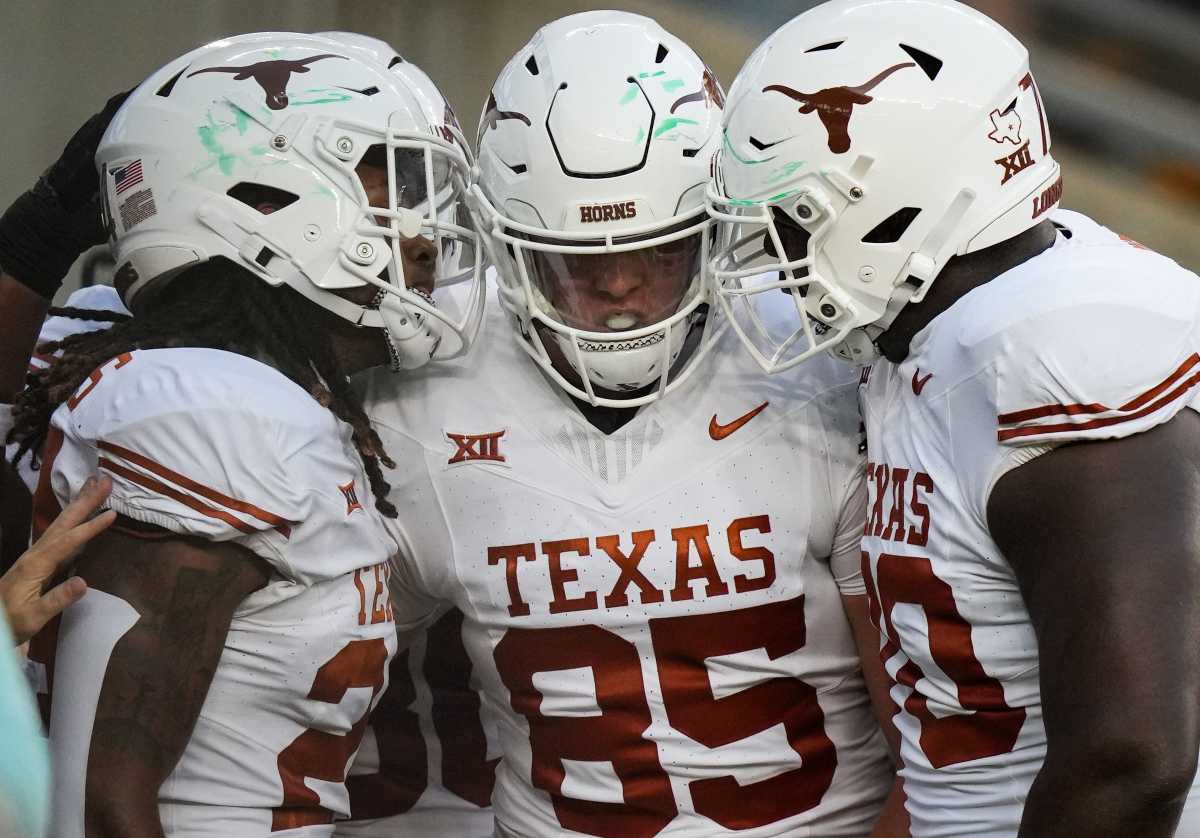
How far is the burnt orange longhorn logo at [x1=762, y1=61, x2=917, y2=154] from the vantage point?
1.68 metres

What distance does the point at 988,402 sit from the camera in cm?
152

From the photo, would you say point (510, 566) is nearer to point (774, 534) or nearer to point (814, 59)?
point (774, 534)

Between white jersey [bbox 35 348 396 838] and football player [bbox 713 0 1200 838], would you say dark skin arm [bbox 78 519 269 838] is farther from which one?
football player [bbox 713 0 1200 838]

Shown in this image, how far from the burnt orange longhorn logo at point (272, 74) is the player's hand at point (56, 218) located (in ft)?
0.96

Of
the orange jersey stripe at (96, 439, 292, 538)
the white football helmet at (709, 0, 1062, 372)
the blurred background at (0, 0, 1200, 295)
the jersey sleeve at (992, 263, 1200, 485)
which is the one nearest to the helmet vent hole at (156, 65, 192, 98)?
the orange jersey stripe at (96, 439, 292, 538)

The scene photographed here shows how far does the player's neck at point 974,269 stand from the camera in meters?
1.67

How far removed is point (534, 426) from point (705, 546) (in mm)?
304

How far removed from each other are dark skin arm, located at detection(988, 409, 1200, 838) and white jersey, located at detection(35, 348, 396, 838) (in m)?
0.84

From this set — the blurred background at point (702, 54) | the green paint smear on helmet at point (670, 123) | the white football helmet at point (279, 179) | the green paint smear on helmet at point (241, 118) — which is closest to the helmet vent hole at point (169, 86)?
the white football helmet at point (279, 179)

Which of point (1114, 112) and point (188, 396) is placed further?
point (1114, 112)

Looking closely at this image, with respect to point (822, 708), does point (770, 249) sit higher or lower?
higher

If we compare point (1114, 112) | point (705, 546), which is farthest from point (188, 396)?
point (1114, 112)

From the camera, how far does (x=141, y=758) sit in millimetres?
1632

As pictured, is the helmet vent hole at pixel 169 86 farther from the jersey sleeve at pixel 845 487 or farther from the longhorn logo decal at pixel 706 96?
the jersey sleeve at pixel 845 487
